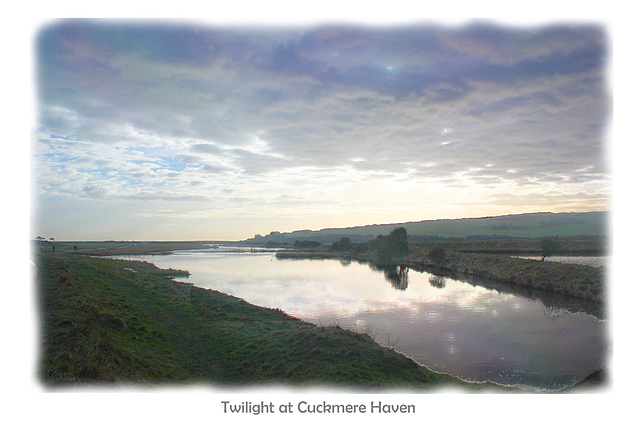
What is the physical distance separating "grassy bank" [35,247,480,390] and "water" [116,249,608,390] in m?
3.05

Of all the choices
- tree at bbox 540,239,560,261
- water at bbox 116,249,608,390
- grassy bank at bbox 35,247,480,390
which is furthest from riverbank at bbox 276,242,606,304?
grassy bank at bbox 35,247,480,390

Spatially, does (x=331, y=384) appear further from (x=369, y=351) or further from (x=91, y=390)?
(x=91, y=390)

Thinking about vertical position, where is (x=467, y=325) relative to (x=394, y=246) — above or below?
below

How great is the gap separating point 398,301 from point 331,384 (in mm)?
18228

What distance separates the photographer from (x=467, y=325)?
1923 cm

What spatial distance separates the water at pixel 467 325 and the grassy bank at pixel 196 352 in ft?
9.99

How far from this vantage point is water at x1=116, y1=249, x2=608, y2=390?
13.0 meters

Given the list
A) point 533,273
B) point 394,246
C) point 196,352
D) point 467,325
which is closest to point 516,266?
point 533,273

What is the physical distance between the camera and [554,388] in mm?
11117

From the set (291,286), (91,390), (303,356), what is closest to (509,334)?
(303,356)

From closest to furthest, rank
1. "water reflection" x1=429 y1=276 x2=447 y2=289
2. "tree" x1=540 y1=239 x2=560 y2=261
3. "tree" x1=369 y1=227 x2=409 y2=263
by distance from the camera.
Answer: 1. "water reflection" x1=429 y1=276 x2=447 y2=289
2. "tree" x1=540 y1=239 x2=560 y2=261
3. "tree" x1=369 y1=227 x2=409 y2=263

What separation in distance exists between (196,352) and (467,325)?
540 inches

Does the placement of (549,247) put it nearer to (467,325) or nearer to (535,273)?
(535,273)

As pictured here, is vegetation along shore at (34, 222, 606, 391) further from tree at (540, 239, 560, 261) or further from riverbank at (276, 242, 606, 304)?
tree at (540, 239, 560, 261)
